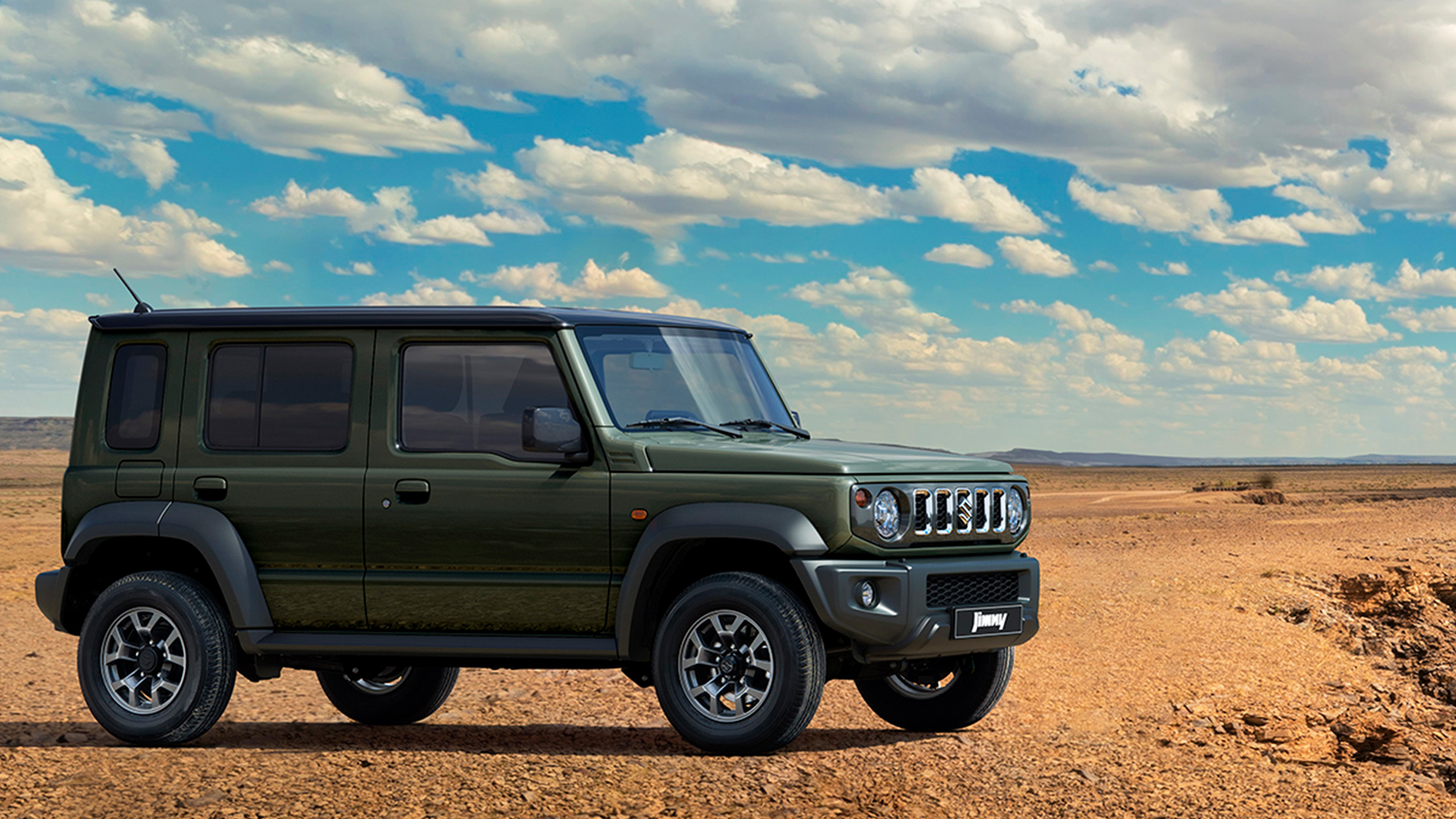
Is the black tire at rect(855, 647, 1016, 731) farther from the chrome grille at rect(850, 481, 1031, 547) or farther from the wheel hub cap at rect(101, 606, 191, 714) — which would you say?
the wheel hub cap at rect(101, 606, 191, 714)

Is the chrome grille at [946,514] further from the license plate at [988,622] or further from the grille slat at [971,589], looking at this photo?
the license plate at [988,622]

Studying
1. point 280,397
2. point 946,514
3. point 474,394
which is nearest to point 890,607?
point 946,514

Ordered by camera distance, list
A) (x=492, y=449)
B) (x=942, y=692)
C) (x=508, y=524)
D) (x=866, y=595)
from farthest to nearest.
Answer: (x=942, y=692), (x=492, y=449), (x=508, y=524), (x=866, y=595)

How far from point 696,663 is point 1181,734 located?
12.1 ft

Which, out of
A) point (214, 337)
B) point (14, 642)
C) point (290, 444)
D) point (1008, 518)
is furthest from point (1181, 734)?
point (14, 642)

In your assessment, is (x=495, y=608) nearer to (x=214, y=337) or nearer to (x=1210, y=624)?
(x=214, y=337)

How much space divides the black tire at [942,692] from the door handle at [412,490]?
2.92 meters

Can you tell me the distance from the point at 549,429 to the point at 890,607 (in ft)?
6.25

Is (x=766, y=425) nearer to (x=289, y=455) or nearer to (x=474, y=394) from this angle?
(x=474, y=394)

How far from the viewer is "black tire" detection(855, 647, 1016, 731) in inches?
355

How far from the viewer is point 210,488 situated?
873 centimetres

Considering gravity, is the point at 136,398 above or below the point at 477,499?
above

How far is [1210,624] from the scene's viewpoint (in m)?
14.8

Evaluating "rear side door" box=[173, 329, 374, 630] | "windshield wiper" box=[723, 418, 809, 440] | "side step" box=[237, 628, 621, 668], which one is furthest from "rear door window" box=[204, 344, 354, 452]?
"windshield wiper" box=[723, 418, 809, 440]
